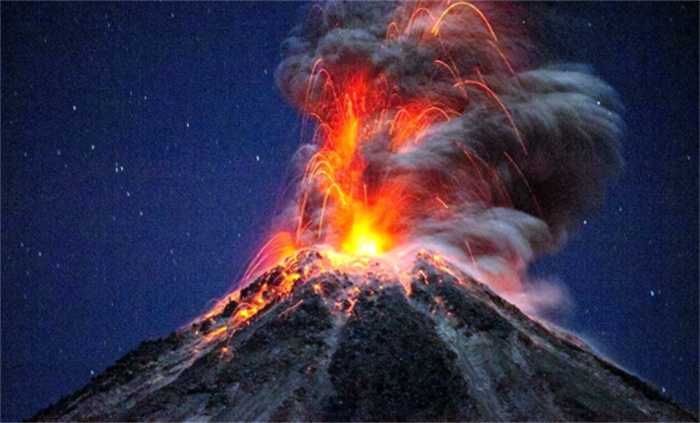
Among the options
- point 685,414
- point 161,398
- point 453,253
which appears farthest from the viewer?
point 453,253

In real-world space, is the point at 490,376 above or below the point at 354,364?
below

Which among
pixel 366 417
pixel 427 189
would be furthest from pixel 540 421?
pixel 427 189

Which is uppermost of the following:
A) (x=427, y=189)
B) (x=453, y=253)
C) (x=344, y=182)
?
(x=344, y=182)

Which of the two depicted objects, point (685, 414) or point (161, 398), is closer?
point (161, 398)

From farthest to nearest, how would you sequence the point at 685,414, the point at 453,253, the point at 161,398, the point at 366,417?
the point at 453,253, the point at 685,414, the point at 161,398, the point at 366,417

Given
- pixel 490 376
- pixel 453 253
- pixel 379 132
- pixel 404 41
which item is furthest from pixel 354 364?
pixel 404 41

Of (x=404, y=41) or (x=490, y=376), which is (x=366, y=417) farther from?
(x=404, y=41)
